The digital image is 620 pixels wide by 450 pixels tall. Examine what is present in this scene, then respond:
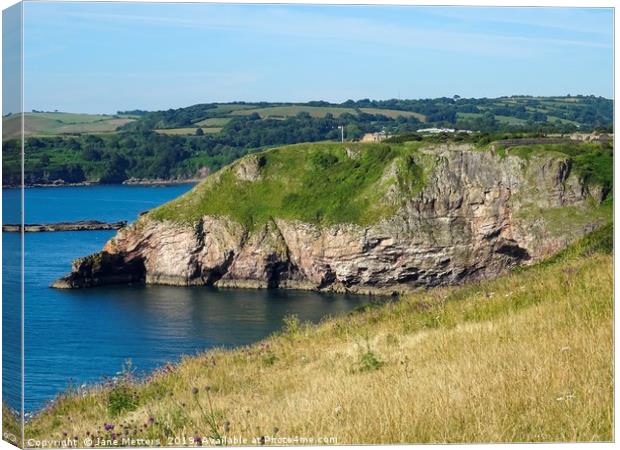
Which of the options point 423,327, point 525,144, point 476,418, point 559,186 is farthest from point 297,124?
point 476,418

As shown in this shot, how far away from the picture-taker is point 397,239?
88.3 metres

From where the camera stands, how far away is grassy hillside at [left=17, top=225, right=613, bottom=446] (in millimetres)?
8516

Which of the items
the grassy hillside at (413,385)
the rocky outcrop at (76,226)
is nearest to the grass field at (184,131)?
the rocky outcrop at (76,226)

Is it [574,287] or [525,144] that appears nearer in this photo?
[574,287]

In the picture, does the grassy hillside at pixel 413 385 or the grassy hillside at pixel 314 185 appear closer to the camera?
the grassy hillside at pixel 413 385

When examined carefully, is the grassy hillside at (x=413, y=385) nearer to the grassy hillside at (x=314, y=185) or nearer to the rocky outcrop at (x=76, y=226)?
the grassy hillside at (x=314, y=185)

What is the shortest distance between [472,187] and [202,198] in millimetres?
21895

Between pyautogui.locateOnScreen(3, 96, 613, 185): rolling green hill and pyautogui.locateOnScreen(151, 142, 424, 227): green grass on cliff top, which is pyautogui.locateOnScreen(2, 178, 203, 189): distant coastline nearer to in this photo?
pyautogui.locateOnScreen(3, 96, 613, 185): rolling green hill

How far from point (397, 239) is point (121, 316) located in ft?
87.8

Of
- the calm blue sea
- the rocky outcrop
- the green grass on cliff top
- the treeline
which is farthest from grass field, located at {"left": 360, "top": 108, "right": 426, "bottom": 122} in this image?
the rocky outcrop

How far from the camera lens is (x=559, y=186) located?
82.9 metres

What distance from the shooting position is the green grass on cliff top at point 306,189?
8962cm

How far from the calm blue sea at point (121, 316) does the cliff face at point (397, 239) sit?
3.88 metres

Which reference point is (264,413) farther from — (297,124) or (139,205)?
(139,205)
